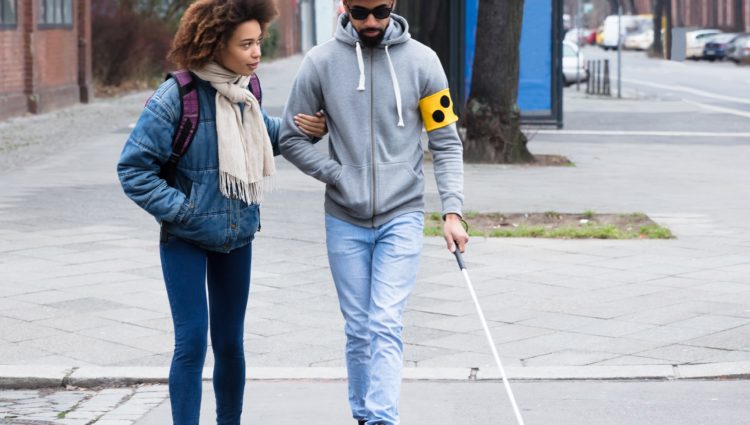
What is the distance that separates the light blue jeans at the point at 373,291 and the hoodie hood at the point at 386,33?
1.99 ft

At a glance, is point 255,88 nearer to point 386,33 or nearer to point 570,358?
point 386,33

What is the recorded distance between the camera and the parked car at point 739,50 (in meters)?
59.6

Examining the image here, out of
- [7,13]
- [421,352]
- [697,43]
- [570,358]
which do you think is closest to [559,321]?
[570,358]

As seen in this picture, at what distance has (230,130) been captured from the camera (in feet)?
15.1

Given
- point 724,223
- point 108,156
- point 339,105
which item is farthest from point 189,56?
point 108,156

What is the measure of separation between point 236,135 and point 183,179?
0.78 ft

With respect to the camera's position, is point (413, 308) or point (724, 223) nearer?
point (413, 308)

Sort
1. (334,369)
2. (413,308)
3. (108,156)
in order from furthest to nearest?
1. (108,156)
2. (413,308)
3. (334,369)

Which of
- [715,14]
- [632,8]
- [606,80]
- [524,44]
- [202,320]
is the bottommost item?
[606,80]

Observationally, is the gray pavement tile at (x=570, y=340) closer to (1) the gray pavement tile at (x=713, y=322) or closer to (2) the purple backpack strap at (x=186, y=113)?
(1) the gray pavement tile at (x=713, y=322)

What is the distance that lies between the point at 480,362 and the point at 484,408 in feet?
2.65

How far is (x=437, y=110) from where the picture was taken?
4852 mm

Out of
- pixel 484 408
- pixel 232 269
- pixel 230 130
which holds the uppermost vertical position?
pixel 230 130

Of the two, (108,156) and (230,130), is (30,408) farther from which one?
(108,156)
